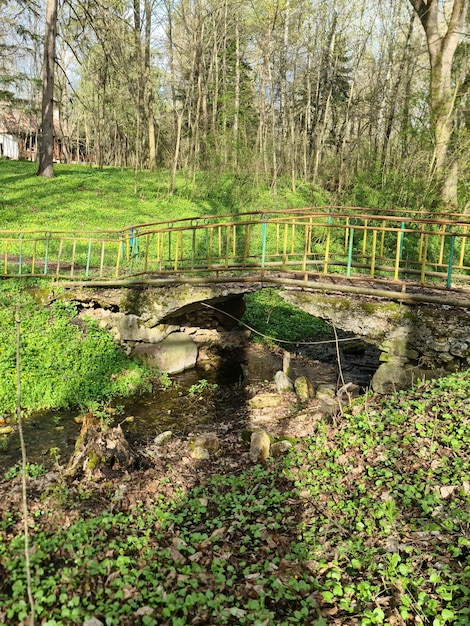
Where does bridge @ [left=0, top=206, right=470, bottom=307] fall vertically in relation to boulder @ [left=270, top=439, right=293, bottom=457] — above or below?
above

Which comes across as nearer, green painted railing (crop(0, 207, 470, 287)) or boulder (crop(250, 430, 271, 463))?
boulder (crop(250, 430, 271, 463))

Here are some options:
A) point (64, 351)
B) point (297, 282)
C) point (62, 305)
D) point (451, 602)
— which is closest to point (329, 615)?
point (451, 602)

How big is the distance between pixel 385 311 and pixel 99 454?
16.7 ft

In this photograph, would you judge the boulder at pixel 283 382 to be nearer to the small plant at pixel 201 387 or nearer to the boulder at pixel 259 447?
the small plant at pixel 201 387

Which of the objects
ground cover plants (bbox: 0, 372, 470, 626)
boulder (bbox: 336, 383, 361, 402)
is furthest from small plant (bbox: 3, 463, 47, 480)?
boulder (bbox: 336, 383, 361, 402)

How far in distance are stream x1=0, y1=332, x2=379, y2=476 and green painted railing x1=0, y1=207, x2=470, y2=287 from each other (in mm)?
2180

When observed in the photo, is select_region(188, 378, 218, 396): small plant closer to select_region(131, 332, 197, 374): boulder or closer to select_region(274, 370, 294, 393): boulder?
select_region(131, 332, 197, 374): boulder

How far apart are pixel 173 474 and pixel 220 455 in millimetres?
932

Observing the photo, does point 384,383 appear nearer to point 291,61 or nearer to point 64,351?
point 64,351

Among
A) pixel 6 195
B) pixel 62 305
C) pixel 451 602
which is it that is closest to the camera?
pixel 451 602

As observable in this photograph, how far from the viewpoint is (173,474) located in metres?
6.18

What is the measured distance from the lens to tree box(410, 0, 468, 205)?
14070 mm

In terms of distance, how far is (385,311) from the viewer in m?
8.12

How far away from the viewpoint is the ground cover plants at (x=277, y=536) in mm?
3729
